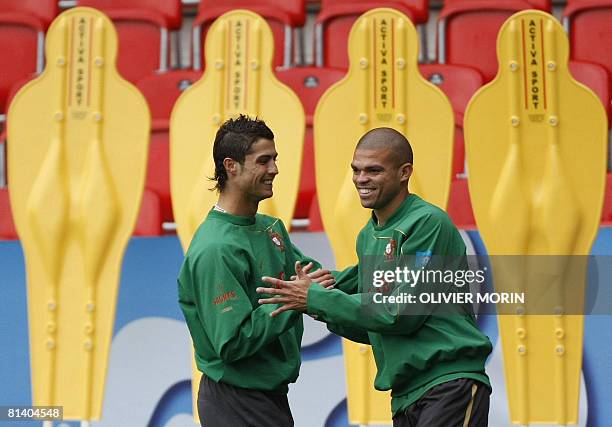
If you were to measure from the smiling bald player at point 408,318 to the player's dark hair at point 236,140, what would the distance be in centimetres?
34

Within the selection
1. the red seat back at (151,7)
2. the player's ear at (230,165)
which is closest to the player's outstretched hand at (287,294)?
the player's ear at (230,165)

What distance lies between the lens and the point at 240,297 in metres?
3.13

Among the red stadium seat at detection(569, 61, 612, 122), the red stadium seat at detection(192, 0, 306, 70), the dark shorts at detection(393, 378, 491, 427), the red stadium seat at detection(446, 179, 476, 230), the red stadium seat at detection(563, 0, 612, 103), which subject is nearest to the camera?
the dark shorts at detection(393, 378, 491, 427)

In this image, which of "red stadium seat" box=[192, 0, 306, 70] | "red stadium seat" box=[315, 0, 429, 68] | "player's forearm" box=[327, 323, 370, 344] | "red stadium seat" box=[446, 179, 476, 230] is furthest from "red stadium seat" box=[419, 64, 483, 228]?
"player's forearm" box=[327, 323, 370, 344]

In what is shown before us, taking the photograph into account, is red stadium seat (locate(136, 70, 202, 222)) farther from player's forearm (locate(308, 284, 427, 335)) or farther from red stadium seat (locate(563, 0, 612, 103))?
red stadium seat (locate(563, 0, 612, 103))

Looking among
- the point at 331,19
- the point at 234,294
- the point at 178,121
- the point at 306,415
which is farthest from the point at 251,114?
the point at 331,19

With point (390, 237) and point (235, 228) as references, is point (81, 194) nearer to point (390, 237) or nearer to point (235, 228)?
point (235, 228)

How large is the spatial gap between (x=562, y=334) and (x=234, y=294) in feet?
5.79

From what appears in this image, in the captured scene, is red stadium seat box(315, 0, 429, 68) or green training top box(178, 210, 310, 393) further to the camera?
red stadium seat box(315, 0, 429, 68)

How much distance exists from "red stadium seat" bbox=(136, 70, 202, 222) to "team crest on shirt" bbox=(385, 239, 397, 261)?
1.99 metres

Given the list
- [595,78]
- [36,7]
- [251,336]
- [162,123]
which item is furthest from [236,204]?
[36,7]

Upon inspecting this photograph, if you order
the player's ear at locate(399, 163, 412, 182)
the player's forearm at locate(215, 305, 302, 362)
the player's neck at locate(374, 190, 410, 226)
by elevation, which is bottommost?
the player's forearm at locate(215, 305, 302, 362)

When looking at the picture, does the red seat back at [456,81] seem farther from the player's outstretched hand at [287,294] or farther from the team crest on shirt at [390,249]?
the player's outstretched hand at [287,294]

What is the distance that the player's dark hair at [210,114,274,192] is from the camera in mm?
3316
